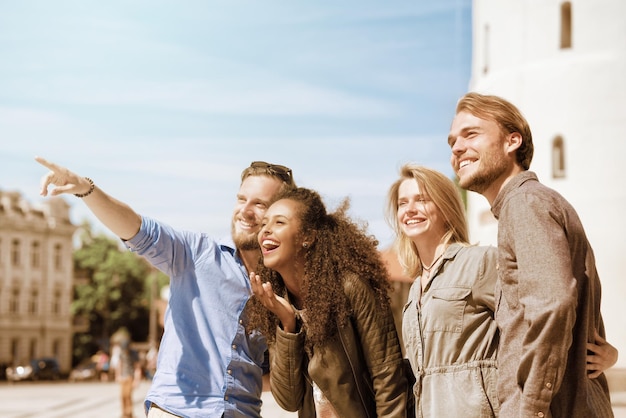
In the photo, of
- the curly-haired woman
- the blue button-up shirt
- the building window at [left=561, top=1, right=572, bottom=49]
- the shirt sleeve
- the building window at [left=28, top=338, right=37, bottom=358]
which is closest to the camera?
the shirt sleeve

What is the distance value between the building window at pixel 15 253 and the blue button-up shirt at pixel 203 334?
67.0m

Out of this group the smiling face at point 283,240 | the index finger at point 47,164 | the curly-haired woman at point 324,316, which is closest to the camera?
the curly-haired woman at point 324,316

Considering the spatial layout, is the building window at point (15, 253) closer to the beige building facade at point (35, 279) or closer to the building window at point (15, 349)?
the beige building facade at point (35, 279)

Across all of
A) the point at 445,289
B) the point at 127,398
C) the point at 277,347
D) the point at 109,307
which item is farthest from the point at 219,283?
the point at 109,307

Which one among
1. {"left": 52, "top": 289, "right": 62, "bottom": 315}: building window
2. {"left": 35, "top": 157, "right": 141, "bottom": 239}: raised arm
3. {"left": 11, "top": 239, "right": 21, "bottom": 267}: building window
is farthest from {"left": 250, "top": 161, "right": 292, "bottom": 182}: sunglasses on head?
{"left": 52, "top": 289, "right": 62, "bottom": 315}: building window

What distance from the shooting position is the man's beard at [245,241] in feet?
13.0

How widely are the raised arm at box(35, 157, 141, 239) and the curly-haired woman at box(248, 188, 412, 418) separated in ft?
1.93

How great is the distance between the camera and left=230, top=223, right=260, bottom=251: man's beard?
3.96 m

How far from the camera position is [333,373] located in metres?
3.38

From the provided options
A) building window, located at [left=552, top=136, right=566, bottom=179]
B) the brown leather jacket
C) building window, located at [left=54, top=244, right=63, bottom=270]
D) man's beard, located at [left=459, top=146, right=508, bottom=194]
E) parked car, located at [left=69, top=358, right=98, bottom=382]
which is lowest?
parked car, located at [left=69, top=358, right=98, bottom=382]

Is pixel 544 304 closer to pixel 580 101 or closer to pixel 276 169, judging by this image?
pixel 276 169

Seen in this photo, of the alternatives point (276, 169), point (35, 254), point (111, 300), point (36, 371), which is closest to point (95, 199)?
point (276, 169)

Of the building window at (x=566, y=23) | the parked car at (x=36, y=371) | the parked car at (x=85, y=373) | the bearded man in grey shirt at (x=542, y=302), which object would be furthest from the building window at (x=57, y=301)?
the bearded man in grey shirt at (x=542, y=302)

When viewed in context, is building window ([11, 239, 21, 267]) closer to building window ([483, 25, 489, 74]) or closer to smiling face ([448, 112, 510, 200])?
building window ([483, 25, 489, 74])
